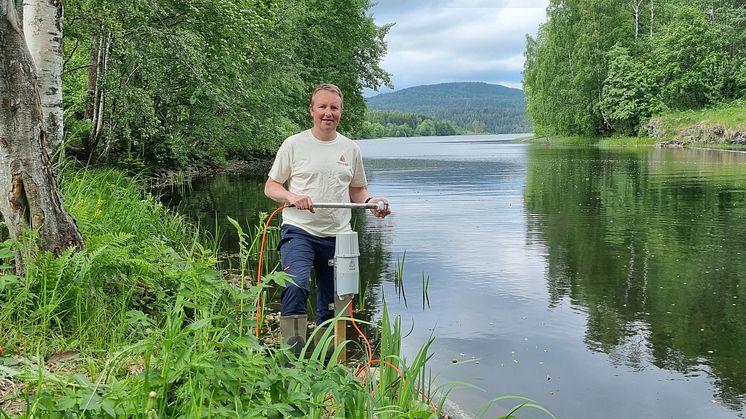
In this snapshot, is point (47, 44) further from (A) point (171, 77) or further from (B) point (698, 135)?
(B) point (698, 135)

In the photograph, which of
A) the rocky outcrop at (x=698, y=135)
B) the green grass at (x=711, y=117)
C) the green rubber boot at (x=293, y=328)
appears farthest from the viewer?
the green grass at (x=711, y=117)

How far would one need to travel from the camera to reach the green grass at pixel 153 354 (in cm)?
245

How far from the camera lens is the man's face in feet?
13.9

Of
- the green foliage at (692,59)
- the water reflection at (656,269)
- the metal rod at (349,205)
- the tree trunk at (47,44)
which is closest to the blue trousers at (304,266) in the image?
the metal rod at (349,205)

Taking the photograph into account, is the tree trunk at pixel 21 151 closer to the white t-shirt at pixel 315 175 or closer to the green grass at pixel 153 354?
the green grass at pixel 153 354

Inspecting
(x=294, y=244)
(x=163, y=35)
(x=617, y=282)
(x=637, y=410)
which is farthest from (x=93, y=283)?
(x=163, y=35)

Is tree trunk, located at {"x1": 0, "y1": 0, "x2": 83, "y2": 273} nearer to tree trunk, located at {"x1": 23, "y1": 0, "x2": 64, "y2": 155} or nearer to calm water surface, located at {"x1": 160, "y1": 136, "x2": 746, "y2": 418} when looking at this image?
tree trunk, located at {"x1": 23, "y1": 0, "x2": 64, "y2": 155}

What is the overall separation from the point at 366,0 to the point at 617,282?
3705 centimetres

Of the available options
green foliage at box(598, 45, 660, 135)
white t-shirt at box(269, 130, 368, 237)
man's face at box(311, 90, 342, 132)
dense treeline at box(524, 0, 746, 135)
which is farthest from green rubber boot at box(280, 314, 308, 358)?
green foliage at box(598, 45, 660, 135)

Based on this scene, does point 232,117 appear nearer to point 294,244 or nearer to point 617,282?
point 617,282

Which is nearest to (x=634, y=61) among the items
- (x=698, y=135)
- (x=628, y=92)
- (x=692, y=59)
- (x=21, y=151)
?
(x=628, y=92)

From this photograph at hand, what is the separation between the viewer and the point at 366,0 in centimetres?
4241

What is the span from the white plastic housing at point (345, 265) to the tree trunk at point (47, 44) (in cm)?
381

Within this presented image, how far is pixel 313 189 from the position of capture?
4.28m
